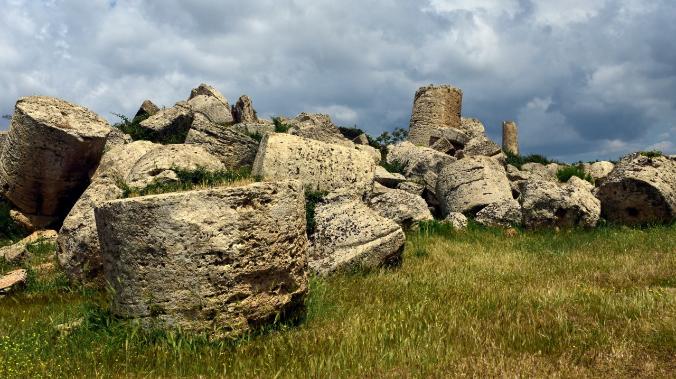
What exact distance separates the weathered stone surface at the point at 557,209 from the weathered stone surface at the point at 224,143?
6.98m

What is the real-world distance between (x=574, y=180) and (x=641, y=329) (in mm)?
13503

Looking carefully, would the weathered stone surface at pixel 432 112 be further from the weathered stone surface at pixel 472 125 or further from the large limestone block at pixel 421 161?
the large limestone block at pixel 421 161

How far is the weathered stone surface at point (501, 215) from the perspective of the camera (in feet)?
47.9

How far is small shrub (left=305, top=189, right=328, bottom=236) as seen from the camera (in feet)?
32.4

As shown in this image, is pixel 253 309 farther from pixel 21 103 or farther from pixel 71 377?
pixel 21 103

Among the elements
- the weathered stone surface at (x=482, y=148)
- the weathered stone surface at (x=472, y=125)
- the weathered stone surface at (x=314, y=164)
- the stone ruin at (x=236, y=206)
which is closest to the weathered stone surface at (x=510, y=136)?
the weathered stone surface at (x=472, y=125)

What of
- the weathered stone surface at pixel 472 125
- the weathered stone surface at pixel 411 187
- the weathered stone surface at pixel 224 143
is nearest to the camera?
the weathered stone surface at pixel 224 143

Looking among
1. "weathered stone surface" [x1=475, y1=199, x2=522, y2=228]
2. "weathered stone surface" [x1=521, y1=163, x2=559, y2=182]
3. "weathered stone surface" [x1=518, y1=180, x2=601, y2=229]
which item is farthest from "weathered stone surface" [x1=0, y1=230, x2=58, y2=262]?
"weathered stone surface" [x1=521, y1=163, x2=559, y2=182]

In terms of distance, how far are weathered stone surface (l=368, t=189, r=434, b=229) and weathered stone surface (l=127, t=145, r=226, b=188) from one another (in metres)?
3.61

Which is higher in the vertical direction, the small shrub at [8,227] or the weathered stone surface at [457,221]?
the weathered stone surface at [457,221]

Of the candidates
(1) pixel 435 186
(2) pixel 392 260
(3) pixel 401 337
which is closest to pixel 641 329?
(3) pixel 401 337

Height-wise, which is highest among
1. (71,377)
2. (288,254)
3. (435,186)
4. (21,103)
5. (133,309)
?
(21,103)

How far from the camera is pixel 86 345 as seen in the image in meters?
5.34

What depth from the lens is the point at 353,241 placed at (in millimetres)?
9281
